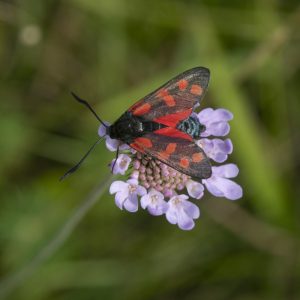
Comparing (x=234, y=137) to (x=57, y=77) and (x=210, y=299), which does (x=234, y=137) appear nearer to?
(x=210, y=299)

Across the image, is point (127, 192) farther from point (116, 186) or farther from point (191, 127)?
point (191, 127)

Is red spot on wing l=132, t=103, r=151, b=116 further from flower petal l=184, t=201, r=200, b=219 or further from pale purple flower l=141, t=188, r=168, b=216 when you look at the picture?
flower petal l=184, t=201, r=200, b=219

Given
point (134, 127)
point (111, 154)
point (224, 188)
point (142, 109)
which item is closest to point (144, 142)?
point (134, 127)

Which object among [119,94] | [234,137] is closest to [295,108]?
[234,137]

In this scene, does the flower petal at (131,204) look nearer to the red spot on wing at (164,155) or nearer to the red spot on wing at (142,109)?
the red spot on wing at (164,155)

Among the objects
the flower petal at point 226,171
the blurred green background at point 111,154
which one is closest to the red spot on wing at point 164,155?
the flower petal at point 226,171

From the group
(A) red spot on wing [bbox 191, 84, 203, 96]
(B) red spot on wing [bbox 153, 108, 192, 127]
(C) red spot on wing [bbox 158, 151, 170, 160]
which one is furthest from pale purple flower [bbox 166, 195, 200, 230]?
(A) red spot on wing [bbox 191, 84, 203, 96]
